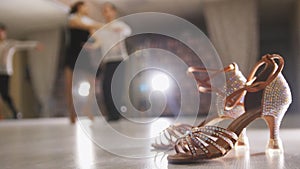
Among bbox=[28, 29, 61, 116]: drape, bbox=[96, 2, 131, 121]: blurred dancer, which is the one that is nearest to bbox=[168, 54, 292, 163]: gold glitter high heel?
bbox=[96, 2, 131, 121]: blurred dancer

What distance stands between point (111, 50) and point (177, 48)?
49 centimetres

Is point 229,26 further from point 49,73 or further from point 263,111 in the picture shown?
point 263,111

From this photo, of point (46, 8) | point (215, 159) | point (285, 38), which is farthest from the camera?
point (285, 38)

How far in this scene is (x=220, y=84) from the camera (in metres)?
0.96

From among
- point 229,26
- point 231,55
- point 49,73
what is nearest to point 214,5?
point 229,26

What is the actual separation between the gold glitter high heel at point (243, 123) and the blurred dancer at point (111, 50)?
6.09 ft

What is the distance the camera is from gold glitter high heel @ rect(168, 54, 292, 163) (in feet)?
2.43

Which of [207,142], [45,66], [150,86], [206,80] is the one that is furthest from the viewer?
[45,66]

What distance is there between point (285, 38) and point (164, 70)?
220 inches

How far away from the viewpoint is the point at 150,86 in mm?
2336

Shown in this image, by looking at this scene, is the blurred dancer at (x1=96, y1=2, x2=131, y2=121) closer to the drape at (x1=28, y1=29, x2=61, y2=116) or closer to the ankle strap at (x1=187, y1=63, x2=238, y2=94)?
the ankle strap at (x1=187, y1=63, x2=238, y2=94)

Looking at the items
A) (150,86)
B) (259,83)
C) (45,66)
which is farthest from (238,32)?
(259,83)

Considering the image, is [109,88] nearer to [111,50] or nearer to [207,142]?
[111,50]

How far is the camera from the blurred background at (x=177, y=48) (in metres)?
5.05
